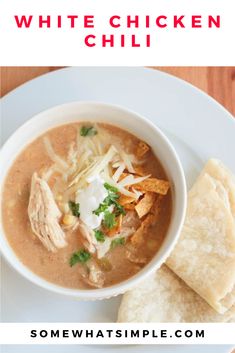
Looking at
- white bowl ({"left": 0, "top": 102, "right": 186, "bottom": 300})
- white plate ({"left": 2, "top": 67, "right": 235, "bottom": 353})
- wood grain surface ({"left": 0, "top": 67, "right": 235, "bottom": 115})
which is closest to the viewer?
white bowl ({"left": 0, "top": 102, "right": 186, "bottom": 300})

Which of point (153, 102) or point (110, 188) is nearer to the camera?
point (110, 188)

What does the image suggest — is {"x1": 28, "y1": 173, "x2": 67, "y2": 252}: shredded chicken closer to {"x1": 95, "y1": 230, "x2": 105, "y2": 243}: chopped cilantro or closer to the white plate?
{"x1": 95, "y1": 230, "x2": 105, "y2": 243}: chopped cilantro

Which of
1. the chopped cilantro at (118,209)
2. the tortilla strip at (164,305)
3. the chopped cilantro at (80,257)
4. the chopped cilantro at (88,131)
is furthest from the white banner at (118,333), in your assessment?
the chopped cilantro at (88,131)

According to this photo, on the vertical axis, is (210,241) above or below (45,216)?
below

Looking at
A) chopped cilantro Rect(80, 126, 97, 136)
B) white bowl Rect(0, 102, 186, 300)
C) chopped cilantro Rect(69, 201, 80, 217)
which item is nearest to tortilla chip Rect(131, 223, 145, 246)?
white bowl Rect(0, 102, 186, 300)

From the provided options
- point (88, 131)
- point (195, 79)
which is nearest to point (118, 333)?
point (88, 131)

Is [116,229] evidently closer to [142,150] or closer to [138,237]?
[138,237]
